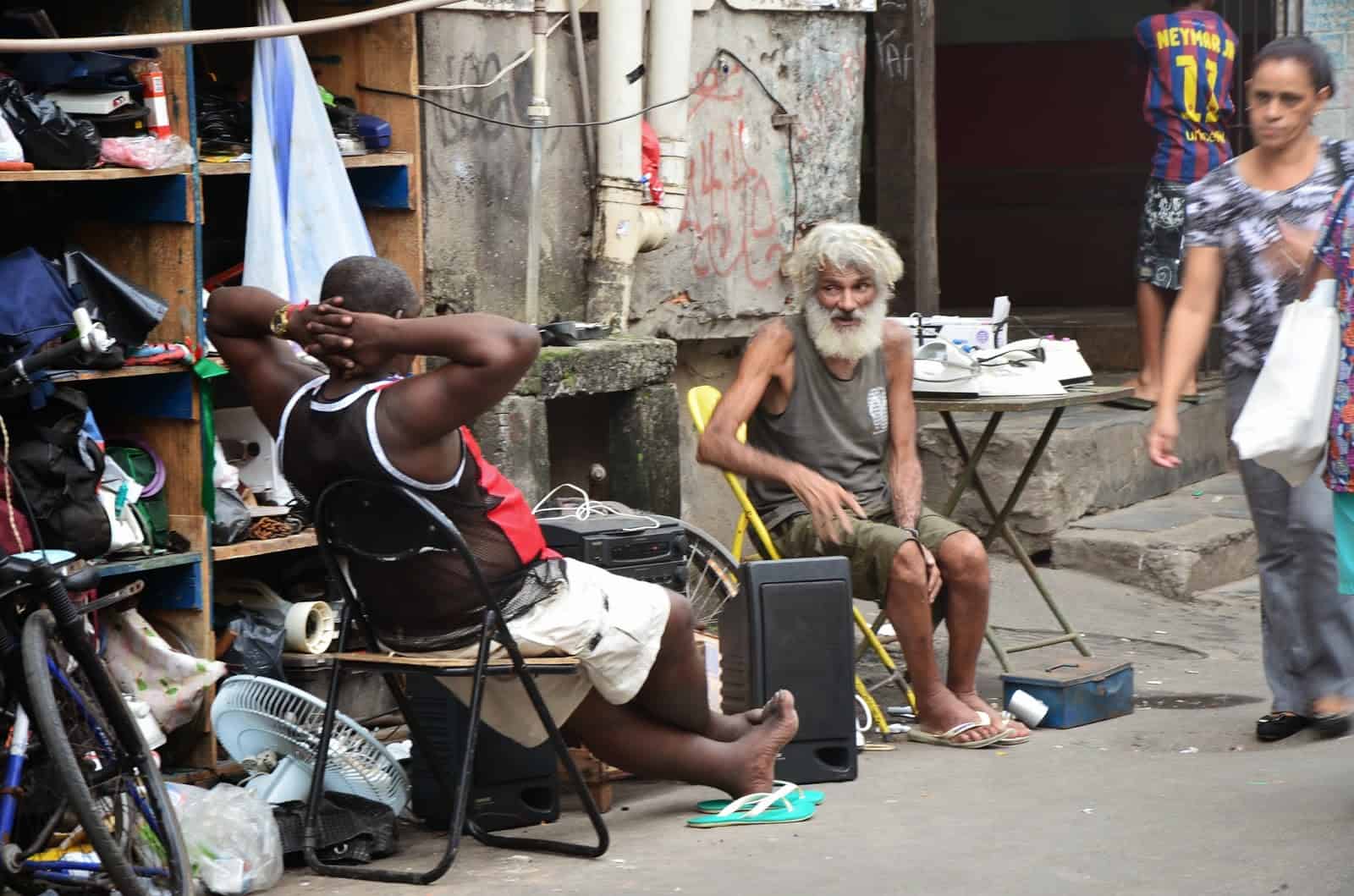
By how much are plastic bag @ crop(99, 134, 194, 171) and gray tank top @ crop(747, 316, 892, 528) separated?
1.95m

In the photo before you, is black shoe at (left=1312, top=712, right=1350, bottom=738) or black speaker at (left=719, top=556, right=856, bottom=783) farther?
black shoe at (left=1312, top=712, right=1350, bottom=738)

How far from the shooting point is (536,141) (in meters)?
6.77

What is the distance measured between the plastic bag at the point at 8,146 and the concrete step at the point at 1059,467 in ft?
14.8

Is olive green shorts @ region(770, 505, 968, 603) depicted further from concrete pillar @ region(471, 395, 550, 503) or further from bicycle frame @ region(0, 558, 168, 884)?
bicycle frame @ region(0, 558, 168, 884)

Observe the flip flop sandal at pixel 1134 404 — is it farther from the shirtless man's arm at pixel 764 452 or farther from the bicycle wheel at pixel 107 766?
the bicycle wheel at pixel 107 766

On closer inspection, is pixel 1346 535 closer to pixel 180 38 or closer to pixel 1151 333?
pixel 180 38

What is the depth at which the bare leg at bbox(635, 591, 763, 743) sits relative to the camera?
479 cm

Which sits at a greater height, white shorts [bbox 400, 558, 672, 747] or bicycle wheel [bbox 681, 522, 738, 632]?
white shorts [bbox 400, 558, 672, 747]

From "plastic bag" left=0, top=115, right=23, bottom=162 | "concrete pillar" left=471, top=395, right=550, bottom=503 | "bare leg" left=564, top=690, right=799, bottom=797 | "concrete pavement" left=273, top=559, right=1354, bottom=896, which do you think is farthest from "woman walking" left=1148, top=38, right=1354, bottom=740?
"plastic bag" left=0, top=115, right=23, bottom=162

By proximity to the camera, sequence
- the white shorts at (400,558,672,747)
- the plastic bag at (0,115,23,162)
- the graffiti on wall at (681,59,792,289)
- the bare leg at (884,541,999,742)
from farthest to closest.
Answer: the graffiti on wall at (681,59,792,289) < the bare leg at (884,541,999,742) < the plastic bag at (0,115,23,162) < the white shorts at (400,558,672,747)

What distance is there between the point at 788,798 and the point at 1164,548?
352 cm

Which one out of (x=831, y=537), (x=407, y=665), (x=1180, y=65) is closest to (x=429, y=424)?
(x=407, y=665)

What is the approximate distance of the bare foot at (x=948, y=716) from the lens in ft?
18.9

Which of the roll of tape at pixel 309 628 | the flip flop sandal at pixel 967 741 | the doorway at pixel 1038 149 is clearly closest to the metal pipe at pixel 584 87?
the roll of tape at pixel 309 628
